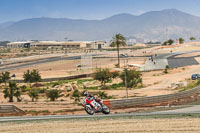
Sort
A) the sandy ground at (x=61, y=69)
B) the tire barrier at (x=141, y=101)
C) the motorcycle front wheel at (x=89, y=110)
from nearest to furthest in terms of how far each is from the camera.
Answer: the motorcycle front wheel at (x=89, y=110) < the tire barrier at (x=141, y=101) < the sandy ground at (x=61, y=69)

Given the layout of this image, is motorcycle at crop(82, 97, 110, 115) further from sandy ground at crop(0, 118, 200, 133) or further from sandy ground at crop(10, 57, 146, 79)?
sandy ground at crop(10, 57, 146, 79)

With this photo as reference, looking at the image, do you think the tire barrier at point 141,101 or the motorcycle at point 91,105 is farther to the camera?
the tire barrier at point 141,101

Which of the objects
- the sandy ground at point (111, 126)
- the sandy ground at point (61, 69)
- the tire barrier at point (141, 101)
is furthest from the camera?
the sandy ground at point (61, 69)

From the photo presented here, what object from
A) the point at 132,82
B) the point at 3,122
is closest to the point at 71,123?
the point at 3,122

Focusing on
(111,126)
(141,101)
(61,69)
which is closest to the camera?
(111,126)

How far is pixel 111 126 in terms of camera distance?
16.2 meters

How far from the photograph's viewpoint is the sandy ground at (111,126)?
50.9 feet

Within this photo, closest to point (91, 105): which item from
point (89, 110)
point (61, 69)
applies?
point (89, 110)

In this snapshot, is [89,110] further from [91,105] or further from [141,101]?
[141,101]

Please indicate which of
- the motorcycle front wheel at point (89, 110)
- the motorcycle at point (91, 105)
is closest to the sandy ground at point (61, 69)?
the motorcycle at point (91, 105)

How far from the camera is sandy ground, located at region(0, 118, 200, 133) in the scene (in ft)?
50.9

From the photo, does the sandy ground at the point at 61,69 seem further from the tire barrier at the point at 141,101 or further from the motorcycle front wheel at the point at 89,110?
the motorcycle front wheel at the point at 89,110

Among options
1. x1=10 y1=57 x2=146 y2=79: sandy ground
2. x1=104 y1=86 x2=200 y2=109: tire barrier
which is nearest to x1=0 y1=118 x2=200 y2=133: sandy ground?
x1=104 y1=86 x2=200 y2=109: tire barrier

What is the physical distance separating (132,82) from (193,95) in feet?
58.8
